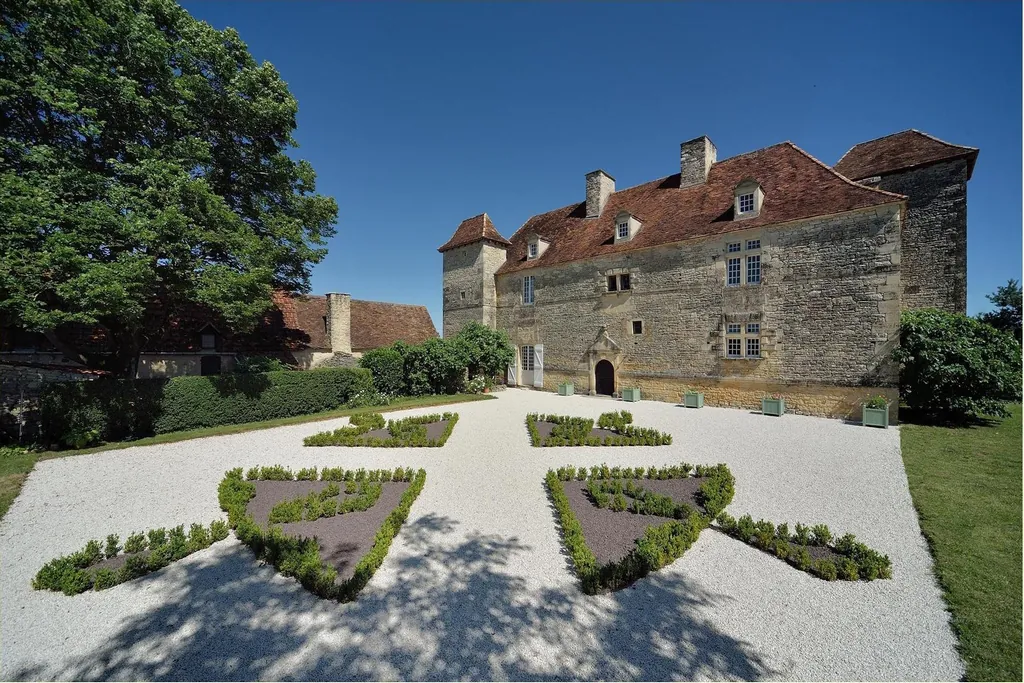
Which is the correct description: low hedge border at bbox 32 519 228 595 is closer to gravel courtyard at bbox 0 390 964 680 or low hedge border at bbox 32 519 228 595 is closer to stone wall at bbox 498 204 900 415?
gravel courtyard at bbox 0 390 964 680

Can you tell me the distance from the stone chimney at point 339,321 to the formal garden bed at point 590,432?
15441 millimetres

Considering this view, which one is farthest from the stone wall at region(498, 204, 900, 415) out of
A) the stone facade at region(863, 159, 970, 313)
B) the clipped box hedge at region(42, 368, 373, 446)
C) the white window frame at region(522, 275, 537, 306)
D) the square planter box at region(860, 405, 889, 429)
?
the clipped box hedge at region(42, 368, 373, 446)

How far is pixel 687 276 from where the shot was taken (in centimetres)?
1803

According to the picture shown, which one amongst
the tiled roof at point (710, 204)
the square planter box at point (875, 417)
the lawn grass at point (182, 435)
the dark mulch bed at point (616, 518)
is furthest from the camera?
the tiled roof at point (710, 204)

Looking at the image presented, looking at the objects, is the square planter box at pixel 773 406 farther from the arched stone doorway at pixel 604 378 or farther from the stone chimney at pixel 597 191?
the stone chimney at pixel 597 191

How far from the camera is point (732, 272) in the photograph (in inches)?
664

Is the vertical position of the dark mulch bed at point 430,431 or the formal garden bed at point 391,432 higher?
the formal garden bed at point 391,432

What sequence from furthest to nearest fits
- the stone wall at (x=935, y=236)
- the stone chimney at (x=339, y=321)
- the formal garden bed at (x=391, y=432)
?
the stone chimney at (x=339, y=321) → the stone wall at (x=935, y=236) → the formal garden bed at (x=391, y=432)

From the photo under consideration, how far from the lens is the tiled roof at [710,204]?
1516cm

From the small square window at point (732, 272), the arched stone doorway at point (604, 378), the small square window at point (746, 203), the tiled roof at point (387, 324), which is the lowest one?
the arched stone doorway at point (604, 378)

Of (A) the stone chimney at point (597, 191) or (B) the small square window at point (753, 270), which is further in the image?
(A) the stone chimney at point (597, 191)

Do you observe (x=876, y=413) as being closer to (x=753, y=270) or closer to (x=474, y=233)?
(x=753, y=270)

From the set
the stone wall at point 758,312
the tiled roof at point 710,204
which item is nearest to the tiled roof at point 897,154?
the tiled roof at point 710,204

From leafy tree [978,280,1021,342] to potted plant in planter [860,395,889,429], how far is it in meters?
23.4
